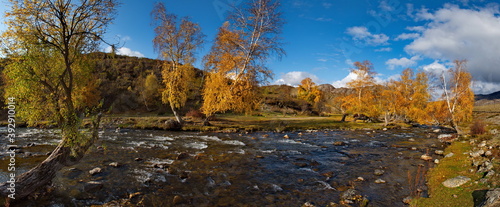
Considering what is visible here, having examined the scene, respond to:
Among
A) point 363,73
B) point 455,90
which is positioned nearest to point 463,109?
point 455,90

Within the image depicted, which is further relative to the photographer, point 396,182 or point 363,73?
point 363,73

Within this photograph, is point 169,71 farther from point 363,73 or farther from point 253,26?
point 363,73

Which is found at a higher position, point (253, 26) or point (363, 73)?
point (253, 26)

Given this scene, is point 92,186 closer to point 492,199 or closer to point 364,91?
point 492,199

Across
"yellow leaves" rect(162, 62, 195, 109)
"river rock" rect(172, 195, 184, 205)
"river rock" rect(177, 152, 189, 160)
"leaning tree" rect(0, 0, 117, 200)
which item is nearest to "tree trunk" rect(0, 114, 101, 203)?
"leaning tree" rect(0, 0, 117, 200)

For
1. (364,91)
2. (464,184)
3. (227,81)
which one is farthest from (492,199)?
(364,91)

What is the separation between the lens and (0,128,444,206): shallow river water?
840 cm

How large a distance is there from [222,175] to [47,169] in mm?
6736

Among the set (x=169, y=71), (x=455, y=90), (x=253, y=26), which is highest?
(x=253, y=26)

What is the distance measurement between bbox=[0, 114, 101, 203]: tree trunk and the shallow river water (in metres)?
0.40

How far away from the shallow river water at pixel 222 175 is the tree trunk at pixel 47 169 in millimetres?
396

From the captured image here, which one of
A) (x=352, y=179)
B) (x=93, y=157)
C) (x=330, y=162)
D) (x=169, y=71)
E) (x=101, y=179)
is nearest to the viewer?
(x=101, y=179)

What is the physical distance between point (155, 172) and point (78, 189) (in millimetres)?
3104

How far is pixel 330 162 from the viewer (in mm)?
14250
